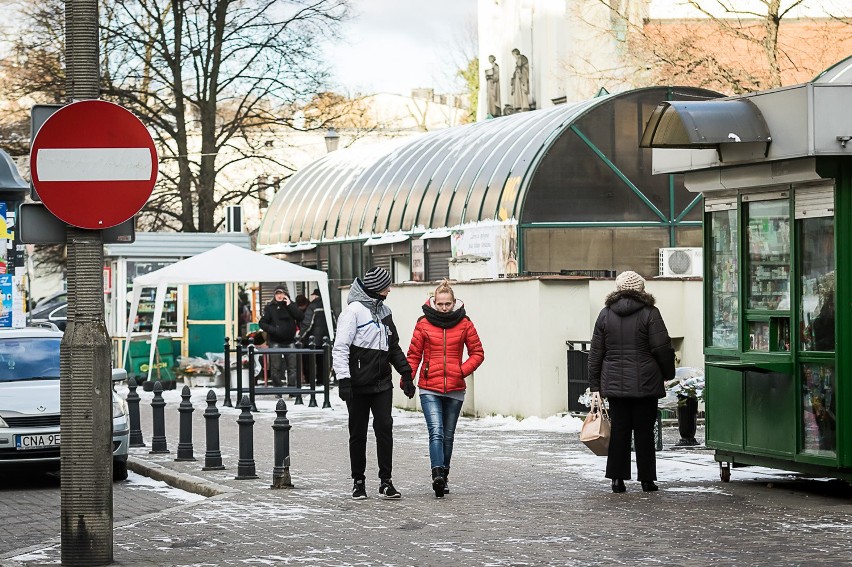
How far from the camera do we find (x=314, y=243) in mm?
37594

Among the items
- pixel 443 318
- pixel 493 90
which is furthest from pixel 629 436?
pixel 493 90

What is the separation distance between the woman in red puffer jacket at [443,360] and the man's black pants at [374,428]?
0.41 m

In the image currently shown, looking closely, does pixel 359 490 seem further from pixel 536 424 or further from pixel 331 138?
pixel 331 138

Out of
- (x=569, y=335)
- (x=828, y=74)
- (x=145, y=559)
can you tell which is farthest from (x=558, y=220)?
(x=145, y=559)

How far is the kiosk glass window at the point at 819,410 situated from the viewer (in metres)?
12.6

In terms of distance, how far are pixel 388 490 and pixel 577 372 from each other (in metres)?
8.22

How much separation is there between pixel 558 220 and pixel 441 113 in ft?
217

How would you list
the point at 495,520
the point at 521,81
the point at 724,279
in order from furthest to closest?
the point at 521,81 → the point at 724,279 → the point at 495,520

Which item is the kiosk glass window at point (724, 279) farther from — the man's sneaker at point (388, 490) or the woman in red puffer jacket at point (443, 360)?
the man's sneaker at point (388, 490)

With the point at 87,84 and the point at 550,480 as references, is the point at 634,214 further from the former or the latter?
the point at 87,84

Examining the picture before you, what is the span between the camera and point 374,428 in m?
13.3

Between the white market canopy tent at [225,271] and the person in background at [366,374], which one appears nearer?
the person in background at [366,374]

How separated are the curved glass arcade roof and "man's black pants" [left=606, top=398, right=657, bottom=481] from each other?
13585 millimetres

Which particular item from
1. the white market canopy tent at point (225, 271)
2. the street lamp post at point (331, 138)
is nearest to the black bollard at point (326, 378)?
the white market canopy tent at point (225, 271)
